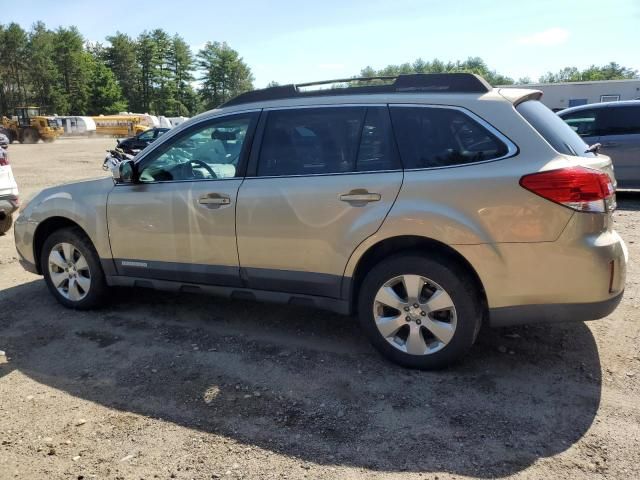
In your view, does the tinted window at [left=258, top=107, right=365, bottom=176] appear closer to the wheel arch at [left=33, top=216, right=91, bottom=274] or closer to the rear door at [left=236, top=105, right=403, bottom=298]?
the rear door at [left=236, top=105, right=403, bottom=298]

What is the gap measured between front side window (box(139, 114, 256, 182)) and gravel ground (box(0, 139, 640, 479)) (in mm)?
1267

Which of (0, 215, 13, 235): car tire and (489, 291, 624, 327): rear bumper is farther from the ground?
(0, 215, 13, 235): car tire

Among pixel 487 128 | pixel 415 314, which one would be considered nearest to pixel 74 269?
pixel 415 314

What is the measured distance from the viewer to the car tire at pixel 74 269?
15.0ft

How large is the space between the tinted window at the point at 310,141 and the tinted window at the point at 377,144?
2.0 inches

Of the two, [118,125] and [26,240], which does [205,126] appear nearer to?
[26,240]

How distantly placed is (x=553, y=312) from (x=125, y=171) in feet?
11.1

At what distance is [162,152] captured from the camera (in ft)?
13.9

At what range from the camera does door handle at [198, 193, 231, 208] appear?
12.8ft

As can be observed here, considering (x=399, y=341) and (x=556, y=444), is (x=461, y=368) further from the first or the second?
(x=556, y=444)

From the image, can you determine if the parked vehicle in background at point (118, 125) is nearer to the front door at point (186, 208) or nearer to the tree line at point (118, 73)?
the tree line at point (118, 73)

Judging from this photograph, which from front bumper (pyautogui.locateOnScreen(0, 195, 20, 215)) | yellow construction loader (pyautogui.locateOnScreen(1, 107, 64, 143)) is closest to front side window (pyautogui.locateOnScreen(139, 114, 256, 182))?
front bumper (pyautogui.locateOnScreen(0, 195, 20, 215))

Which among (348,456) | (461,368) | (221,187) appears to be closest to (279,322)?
(221,187)

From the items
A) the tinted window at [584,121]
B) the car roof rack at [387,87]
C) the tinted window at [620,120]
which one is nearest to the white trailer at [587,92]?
the tinted window at [584,121]
